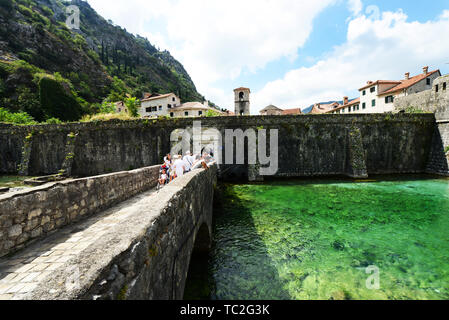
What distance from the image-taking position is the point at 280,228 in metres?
8.52

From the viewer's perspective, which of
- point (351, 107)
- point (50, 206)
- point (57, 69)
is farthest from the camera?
point (57, 69)

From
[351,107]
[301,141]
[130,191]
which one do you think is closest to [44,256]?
[130,191]

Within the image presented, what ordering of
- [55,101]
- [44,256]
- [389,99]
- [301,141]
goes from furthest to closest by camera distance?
1. [55,101]
2. [389,99]
3. [301,141]
4. [44,256]

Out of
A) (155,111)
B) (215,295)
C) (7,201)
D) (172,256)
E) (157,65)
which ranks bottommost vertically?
(215,295)

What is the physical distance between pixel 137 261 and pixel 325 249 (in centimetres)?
703

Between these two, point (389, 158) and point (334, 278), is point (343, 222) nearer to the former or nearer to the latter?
point (334, 278)

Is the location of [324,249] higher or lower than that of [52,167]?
lower

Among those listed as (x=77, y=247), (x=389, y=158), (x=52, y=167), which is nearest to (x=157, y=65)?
(x=52, y=167)

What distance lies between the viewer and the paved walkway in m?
3.01

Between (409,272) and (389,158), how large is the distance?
1892 cm

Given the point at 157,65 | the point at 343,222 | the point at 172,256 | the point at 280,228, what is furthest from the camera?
the point at 157,65

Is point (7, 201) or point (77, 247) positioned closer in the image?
point (7, 201)

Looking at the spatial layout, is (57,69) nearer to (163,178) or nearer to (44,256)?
(163,178)

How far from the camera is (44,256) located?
3.83 meters
